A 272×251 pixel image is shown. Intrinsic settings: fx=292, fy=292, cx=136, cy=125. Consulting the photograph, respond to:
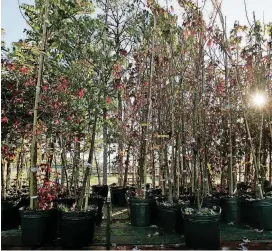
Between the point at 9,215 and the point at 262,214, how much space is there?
3807 millimetres

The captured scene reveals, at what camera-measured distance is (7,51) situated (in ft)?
15.0

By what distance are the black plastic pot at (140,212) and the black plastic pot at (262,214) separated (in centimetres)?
162

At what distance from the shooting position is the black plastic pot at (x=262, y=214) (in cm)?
426

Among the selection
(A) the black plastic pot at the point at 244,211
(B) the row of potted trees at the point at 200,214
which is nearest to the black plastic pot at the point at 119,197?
(B) the row of potted trees at the point at 200,214

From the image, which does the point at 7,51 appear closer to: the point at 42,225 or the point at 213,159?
the point at 42,225

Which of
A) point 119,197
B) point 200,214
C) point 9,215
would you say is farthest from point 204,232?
point 119,197

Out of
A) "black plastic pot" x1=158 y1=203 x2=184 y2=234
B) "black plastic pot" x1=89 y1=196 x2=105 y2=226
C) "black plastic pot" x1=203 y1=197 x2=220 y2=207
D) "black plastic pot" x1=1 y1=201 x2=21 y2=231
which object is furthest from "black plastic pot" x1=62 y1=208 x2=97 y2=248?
"black plastic pot" x1=203 y1=197 x2=220 y2=207

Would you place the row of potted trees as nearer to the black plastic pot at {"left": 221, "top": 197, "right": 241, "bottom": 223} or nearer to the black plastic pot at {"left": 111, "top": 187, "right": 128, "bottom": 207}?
the black plastic pot at {"left": 221, "top": 197, "right": 241, "bottom": 223}

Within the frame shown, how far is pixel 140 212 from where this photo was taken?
4762mm

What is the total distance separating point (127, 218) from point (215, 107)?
2618mm

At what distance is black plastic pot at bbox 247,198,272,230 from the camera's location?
168 inches

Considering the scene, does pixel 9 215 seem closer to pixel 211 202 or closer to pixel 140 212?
pixel 140 212

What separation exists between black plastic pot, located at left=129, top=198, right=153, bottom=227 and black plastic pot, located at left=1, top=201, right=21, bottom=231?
6.02ft

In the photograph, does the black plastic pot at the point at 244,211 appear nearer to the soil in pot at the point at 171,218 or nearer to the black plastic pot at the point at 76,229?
the soil in pot at the point at 171,218
